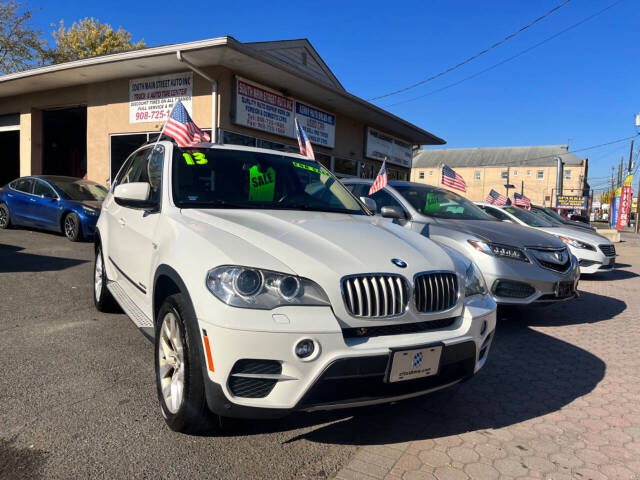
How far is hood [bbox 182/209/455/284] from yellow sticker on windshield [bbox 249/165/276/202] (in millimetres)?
334

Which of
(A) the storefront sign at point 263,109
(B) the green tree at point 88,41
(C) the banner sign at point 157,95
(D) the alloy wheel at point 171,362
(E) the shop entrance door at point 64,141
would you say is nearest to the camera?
(D) the alloy wheel at point 171,362

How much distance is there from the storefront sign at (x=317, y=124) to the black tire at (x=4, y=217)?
27.7ft

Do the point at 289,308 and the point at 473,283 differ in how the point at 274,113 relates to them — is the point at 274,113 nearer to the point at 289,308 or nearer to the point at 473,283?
the point at 473,283

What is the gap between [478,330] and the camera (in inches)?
106

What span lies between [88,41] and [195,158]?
34.0 meters

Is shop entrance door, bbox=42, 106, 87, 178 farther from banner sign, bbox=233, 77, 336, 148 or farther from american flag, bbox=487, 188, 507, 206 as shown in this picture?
american flag, bbox=487, 188, 507, 206

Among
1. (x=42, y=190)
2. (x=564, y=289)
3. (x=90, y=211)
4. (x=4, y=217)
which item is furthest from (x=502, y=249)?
(x=4, y=217)

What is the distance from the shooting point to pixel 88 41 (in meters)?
31.7

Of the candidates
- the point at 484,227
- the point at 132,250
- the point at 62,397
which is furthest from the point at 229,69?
the point at 62,397

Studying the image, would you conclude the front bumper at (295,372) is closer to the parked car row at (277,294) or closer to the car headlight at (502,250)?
the parked car row at (277,294)

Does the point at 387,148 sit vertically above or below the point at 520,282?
above

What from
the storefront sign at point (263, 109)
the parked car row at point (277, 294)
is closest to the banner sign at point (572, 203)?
the storefront sign at point (263, 109)

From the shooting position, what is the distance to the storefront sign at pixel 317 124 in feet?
51.6

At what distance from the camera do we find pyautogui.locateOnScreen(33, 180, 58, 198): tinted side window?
10.4 m
